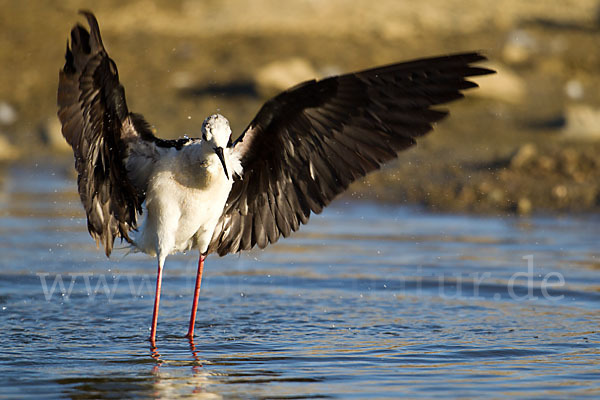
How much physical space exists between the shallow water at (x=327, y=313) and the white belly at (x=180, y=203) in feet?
2.13

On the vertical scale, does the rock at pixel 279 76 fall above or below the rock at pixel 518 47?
below

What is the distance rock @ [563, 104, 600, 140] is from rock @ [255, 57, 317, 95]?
3.84 meters

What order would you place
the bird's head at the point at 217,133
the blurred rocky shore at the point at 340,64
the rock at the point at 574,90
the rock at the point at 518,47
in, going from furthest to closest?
the rock at the point at 518,47, the rock at the point at 574,90, the blurred rocky shore at the point at 340,64, the bird's head at the point at 217,133

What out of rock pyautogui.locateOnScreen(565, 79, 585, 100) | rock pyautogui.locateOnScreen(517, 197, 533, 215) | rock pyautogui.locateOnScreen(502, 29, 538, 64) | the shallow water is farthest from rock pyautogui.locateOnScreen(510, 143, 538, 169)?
rock pyautogui.locateOnScreen(502, 29, 538, 64)

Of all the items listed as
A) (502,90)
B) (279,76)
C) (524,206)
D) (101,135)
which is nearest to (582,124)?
(502,90)

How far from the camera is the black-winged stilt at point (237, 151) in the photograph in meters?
6.26

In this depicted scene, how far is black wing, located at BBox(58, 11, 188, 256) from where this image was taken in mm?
6016

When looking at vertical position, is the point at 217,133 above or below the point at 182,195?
above

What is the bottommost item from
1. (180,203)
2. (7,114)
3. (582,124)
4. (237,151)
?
(180,203)

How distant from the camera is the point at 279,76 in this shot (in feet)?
54.1

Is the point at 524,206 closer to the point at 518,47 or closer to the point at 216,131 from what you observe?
the point at 518,47

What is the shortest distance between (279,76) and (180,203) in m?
9.60

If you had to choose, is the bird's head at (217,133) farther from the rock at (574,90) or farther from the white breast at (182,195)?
the rock at (574,90)

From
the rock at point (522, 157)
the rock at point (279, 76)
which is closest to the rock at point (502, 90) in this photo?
the rock at point (279, 76)
